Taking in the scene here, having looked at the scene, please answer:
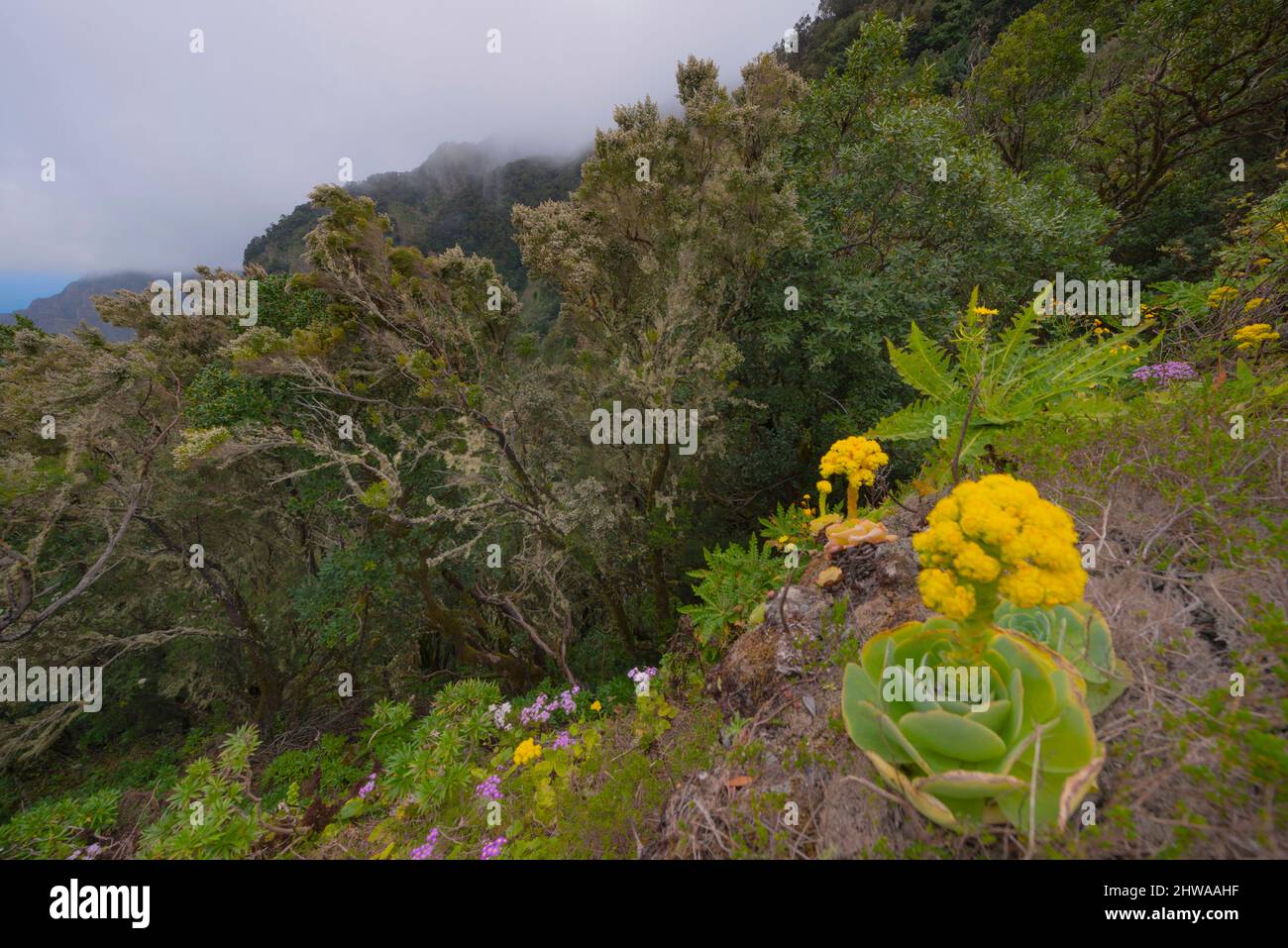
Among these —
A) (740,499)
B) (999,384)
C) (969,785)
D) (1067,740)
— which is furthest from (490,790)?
(740,499)

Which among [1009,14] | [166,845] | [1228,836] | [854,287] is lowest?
[166,845]

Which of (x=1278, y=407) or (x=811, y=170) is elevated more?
(x=811, y=170)

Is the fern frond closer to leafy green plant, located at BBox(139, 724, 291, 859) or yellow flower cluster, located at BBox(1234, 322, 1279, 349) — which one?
yellow flower cluster, located at BBox(1234, 322, 1279, 349)

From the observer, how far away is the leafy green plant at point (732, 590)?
3.48 meters

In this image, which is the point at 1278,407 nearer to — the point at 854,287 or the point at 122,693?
the point at 854,287

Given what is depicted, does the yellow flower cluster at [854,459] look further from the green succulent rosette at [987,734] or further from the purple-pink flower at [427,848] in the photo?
the purple-pink flower at [427,848]

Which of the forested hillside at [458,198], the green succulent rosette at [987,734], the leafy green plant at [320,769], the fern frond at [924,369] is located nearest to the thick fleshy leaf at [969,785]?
the green succulent rosette at [987,734]

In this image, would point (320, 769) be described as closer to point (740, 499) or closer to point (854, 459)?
point (740, 499)

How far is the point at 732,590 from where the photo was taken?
143 inches

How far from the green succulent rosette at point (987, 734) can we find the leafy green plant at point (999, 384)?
76.7 inches

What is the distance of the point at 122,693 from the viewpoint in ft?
28.2
